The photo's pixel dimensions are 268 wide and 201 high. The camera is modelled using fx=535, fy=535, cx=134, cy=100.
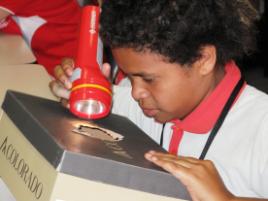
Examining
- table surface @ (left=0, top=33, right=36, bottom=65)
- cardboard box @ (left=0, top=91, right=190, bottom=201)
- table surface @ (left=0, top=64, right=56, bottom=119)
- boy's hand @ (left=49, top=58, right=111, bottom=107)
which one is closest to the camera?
cardboard box @ (left=0, top=91, right=190, bottom=201)

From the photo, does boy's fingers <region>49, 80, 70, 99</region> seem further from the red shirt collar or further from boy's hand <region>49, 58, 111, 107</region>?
the red shirt collar

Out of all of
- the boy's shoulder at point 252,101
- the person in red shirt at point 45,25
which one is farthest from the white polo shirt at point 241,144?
the person in red shirt at point 45,25

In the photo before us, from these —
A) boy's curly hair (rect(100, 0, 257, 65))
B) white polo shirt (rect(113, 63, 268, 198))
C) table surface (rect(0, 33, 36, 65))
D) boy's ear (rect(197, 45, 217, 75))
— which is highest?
boy's curly hair (rect(100, 0, 257, 65))

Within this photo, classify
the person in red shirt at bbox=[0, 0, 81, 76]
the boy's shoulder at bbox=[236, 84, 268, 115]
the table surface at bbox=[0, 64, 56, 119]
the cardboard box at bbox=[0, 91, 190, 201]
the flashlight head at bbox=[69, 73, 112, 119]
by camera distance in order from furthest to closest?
the person in red shirt at bbox=[0, 0, 81, 76], the table surface at bbox=[0, 64, 56, 119], the boy's shoulder at bbox=[236, 84, 268, 115], the flashlight head at bbox=[69, 73, 112, 119], the cardboard box at bbox=[0, 91, 190, 201]

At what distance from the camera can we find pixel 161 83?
0.89 meters

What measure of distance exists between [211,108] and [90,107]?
9.6 inches

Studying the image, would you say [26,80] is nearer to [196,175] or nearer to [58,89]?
[58,89]

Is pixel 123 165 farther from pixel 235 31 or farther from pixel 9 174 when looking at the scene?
pixel 235 31

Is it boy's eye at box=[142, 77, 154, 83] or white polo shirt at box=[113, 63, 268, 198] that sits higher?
boy's eye at box=[142, 77, 154, 83]

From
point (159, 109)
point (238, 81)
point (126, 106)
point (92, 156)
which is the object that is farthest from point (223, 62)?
point (92, 156)

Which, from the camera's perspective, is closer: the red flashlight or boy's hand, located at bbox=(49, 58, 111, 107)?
the red flashlight

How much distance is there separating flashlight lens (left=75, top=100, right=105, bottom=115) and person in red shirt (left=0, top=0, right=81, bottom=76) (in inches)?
29.1

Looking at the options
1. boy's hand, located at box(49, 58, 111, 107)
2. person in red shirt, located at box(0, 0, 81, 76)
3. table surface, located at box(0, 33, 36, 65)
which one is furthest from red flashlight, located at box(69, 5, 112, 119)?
person in red shirt, located at box(0, 0, 81, 76)

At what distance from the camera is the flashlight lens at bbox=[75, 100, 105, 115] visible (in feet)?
2.76
